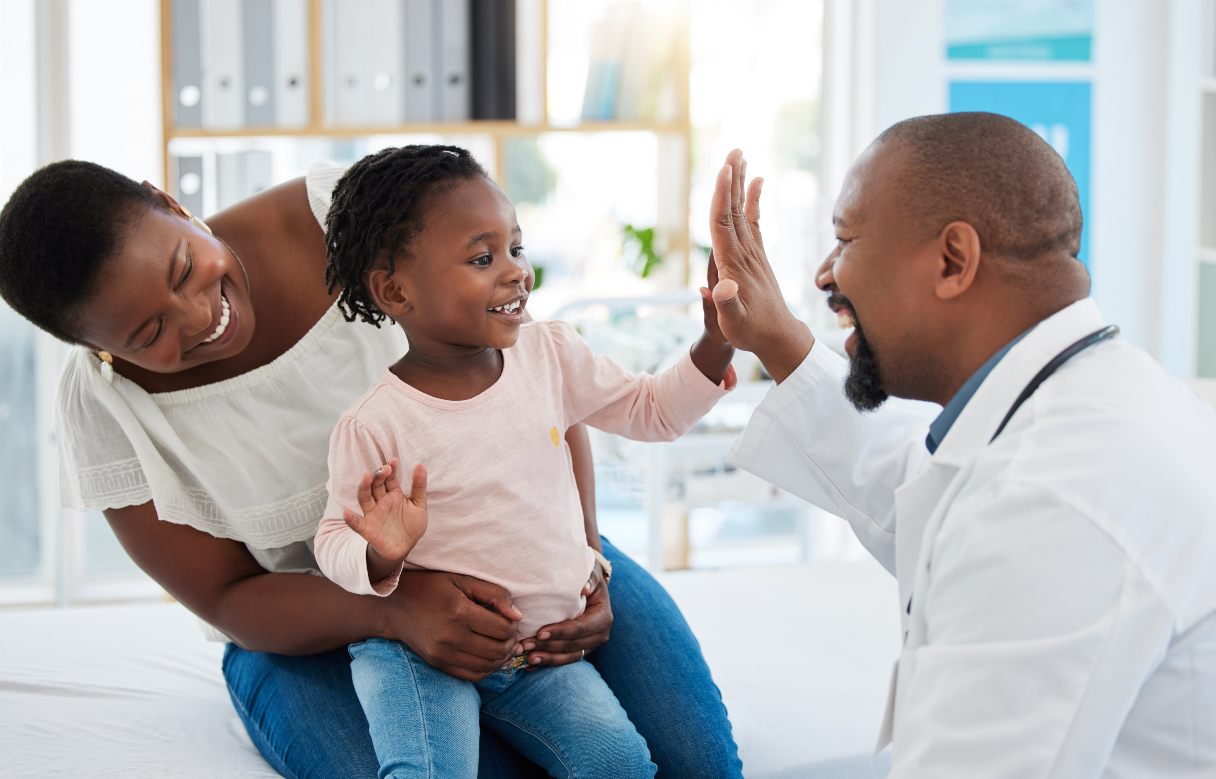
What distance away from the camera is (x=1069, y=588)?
3.00ft

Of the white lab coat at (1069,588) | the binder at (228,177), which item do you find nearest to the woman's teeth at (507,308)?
the white lab coat at (1069,588)

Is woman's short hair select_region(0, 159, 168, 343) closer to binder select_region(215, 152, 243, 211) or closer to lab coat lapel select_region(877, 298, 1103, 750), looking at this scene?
lab coat lapel select_region(877, 298, 1103, 750)

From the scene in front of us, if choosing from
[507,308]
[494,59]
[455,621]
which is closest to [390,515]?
[455,621]

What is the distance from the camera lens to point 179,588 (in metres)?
1.58

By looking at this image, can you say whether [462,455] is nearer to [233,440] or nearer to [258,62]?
[233,440]

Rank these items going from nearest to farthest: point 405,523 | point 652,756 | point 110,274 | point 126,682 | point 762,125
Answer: point 405,523 → point 110,274 → point 652,756 → point 126,682 → point 762,125

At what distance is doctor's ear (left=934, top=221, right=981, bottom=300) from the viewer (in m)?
1.08

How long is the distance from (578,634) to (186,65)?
2432 mm

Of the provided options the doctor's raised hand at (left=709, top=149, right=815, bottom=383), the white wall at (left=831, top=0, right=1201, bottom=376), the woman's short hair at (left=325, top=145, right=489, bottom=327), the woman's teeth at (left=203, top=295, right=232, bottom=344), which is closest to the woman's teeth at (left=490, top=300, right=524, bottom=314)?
the woman's short hair at (left=325, top=145, right=489, bottom=327)

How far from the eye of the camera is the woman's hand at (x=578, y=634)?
4.79ft

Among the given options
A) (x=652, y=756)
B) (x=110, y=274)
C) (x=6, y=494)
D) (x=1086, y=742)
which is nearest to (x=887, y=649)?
(x=652, y=756)

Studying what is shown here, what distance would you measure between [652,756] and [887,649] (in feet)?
1.86

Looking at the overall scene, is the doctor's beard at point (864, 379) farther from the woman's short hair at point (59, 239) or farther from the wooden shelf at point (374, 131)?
the wooden shelf at point (374, 131)

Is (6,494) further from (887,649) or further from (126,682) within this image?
(887,649)
